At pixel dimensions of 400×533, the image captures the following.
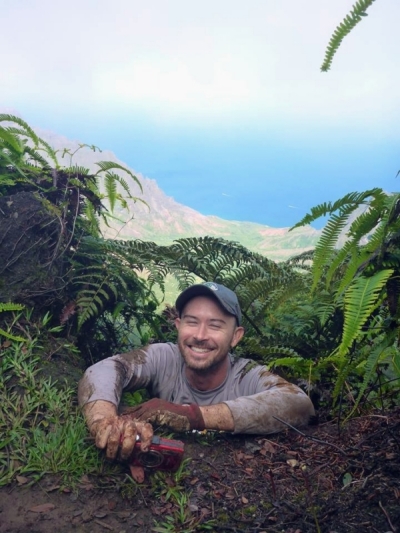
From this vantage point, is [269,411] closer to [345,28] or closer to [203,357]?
[203,357]

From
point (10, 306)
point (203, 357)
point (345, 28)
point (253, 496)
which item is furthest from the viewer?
point (203, 357)

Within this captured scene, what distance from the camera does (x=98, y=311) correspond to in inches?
180

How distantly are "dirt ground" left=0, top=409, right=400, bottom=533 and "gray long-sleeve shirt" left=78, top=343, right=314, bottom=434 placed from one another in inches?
13.2

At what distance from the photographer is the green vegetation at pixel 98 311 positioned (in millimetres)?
3150

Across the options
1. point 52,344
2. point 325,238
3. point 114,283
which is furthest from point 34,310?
point 325,238

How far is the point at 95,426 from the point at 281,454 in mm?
1198

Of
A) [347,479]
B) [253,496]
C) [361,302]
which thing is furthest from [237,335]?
[361,302]

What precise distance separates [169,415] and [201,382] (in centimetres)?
77

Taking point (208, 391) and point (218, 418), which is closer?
point (218, 418)

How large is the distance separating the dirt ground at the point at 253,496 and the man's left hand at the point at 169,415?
18cm

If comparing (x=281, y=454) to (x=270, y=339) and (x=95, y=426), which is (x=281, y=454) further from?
(x=270, y=339)

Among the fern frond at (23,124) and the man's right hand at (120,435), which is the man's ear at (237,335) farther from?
the fern frond at (23,124)

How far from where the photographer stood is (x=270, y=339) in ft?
16.0

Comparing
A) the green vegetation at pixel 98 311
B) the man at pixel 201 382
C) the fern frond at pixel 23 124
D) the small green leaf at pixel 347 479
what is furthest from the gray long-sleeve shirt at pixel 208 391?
the fern frond at pixel 23 124
